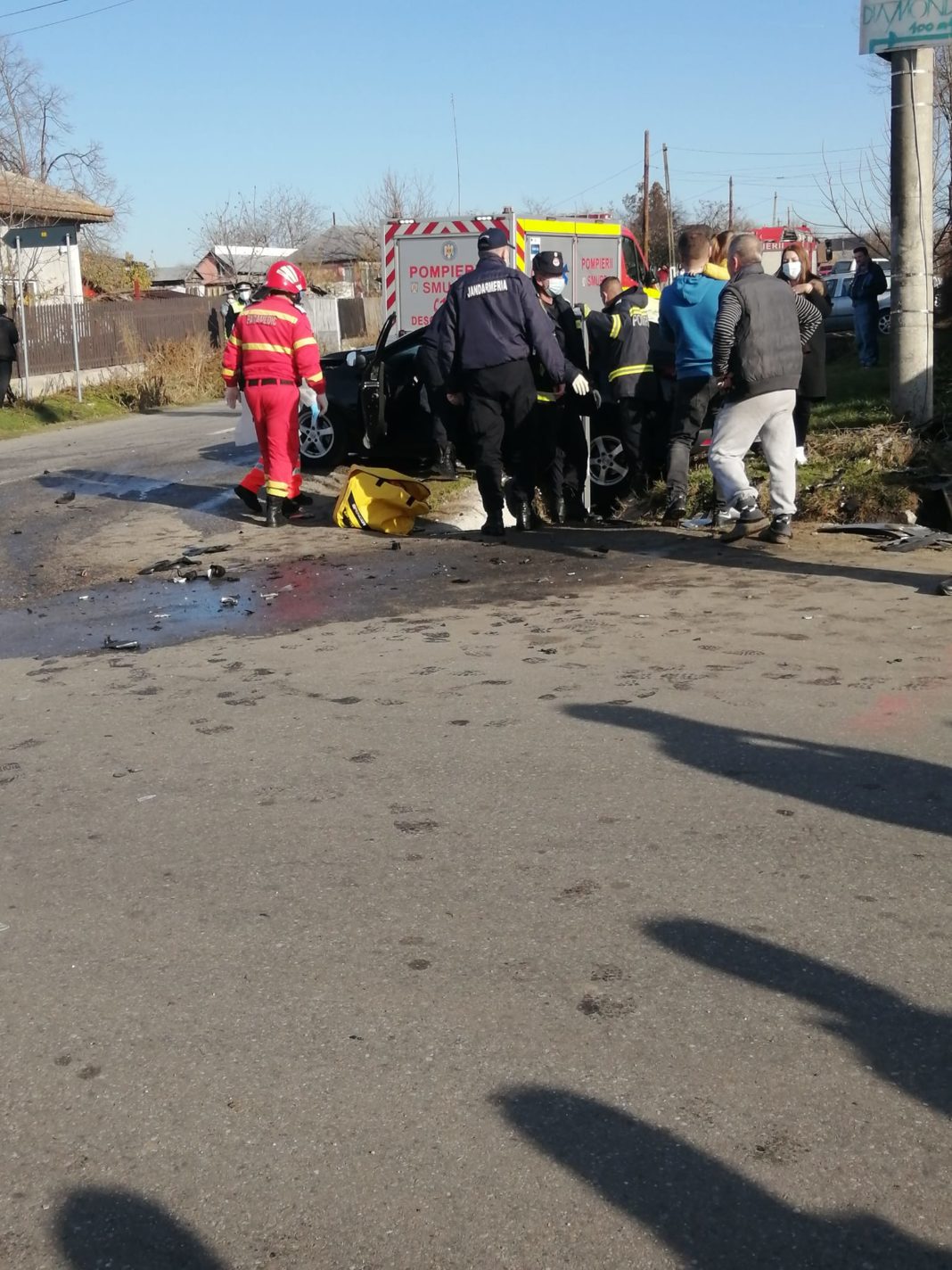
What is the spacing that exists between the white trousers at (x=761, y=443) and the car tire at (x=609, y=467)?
2157 millimetres

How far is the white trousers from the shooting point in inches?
369

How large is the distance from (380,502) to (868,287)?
10064mm

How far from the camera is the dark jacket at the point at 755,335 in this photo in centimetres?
918

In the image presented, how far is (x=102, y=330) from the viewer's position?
3061 cm

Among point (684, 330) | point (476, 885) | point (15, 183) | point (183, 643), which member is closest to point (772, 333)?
point (684, 330)

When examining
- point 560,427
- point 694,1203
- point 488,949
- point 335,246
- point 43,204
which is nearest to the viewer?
point 694,1203

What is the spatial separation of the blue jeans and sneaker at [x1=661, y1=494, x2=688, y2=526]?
877cm

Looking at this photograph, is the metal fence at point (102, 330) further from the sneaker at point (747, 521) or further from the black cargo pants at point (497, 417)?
the sneaker at point (747, 521)

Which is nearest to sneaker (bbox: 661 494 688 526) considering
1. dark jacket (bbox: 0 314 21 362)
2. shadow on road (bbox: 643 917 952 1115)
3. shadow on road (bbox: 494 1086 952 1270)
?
shadow on road (bbox: 643 917 952 1115)

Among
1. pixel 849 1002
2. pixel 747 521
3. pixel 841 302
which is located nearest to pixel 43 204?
pixel 841 302

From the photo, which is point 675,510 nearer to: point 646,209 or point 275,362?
point 275,362

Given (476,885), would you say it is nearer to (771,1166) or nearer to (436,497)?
(771,1166)

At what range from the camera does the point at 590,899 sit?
13.8ft

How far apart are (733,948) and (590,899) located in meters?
0.49
